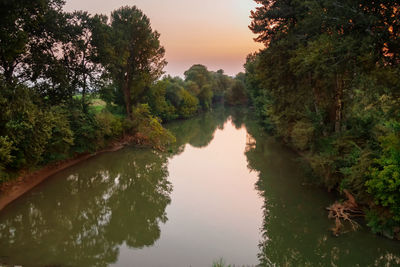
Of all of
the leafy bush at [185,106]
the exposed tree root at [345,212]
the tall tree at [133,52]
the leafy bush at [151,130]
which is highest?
the tall tree at [133,52]

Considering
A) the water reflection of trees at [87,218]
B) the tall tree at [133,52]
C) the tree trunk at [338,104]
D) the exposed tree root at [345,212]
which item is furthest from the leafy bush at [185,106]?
the exposed tree root at [345,212]

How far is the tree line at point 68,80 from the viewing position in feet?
48.0

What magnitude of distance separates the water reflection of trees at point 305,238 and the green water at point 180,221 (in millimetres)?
35

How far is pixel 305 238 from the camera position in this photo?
10.8m

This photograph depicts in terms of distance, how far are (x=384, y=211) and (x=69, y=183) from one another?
666 inches

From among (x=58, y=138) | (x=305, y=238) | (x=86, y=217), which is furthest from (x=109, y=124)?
(x=305, y=238)

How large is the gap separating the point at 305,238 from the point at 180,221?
17.5 ft

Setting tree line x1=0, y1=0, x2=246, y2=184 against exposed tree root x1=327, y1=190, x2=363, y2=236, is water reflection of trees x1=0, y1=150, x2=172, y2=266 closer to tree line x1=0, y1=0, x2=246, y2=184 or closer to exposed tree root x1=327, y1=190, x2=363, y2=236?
tree line x1=0, y1=0, x2=246, y2=184

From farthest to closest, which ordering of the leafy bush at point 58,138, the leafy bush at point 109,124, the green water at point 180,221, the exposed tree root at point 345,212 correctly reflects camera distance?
the leafy bush at point 109,124
the leafy bush at point 58,138
the exposed tree root at point 345,212
the green water at point 180,221

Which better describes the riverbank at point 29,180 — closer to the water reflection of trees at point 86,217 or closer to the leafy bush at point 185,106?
the water reflection of trees at point 86,217

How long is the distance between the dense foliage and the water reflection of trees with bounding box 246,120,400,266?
0.99 m

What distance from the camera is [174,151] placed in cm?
2838

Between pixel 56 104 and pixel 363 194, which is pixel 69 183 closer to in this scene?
pixel 56 104

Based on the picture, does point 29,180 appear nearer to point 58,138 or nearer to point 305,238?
point 58,138
